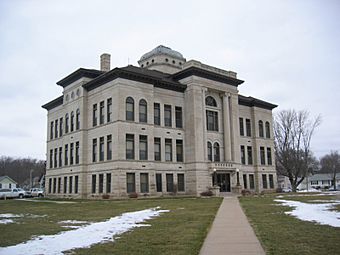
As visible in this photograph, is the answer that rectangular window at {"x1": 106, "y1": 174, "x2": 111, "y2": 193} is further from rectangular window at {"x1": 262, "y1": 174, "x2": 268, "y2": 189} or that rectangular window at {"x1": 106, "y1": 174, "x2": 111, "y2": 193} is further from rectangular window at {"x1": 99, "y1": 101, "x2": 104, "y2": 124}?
rectangular window at {"x1": 262, "y1": 174, "x2": 268, "y2": 189}

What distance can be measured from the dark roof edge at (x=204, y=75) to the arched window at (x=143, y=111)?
8180mm

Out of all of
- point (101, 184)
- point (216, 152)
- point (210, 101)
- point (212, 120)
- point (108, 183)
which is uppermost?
point (210, 101)

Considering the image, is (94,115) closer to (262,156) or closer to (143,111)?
(143,111)

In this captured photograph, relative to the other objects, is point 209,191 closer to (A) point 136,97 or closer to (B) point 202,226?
(A) point 136,97

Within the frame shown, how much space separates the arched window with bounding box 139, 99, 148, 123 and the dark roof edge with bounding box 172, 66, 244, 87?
26.8 feet

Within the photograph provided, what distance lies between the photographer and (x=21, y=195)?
6219 cm

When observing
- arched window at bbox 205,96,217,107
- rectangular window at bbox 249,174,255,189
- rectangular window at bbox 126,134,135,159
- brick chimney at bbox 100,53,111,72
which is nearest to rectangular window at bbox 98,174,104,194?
rectangular window at bbox 126,134,135,159

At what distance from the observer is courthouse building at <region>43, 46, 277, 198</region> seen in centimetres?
4328

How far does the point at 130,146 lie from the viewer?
43469 millimetres

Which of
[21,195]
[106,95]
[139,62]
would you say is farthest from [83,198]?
[139,62]

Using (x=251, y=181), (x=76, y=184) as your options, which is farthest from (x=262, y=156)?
(x=76, y=184)

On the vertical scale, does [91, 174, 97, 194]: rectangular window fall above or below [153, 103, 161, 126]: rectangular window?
below

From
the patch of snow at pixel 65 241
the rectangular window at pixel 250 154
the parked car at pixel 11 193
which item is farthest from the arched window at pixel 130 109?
the patch of snow at pixel 65 241

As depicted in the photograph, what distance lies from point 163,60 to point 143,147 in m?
21.5
